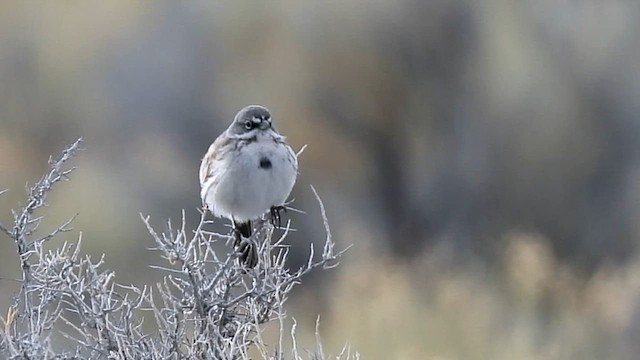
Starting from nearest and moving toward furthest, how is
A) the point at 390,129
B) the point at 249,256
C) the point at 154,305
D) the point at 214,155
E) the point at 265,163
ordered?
the point at 154,305 < the point at 249,256 < the point at 265,163 < the point at 214,155 < the point at 390,129

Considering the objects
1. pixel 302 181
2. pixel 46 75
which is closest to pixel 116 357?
pixel 302 181

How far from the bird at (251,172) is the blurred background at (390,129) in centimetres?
355

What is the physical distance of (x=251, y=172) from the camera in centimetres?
425

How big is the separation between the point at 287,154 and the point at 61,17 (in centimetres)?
452

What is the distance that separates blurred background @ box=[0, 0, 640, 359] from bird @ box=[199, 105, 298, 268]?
3.55 m

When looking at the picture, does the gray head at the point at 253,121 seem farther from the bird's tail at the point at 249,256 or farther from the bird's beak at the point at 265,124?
the bird's tail at the point at 249,256

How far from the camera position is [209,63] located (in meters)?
8.12

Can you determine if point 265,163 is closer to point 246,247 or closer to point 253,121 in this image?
point 253,121

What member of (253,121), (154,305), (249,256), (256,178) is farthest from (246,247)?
(154,305)

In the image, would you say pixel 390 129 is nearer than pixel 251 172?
No

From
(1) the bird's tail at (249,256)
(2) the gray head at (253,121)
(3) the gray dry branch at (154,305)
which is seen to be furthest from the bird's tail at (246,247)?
(2) the gray head at (253,121)

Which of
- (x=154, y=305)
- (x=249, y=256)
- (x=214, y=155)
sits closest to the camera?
(x=154, y=305)

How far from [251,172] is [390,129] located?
3958mm

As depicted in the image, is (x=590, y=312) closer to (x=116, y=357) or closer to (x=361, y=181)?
(x=361, y=181)
